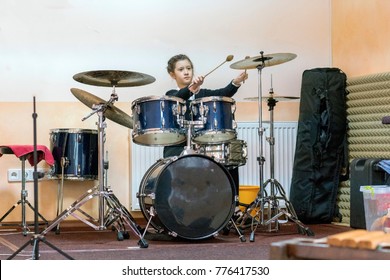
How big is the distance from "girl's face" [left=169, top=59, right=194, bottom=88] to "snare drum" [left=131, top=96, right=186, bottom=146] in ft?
2.25

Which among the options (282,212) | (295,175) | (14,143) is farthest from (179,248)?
(14,143)

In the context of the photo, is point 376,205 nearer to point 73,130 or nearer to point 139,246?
point 139,246

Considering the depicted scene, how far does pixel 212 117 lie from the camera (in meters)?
3.40

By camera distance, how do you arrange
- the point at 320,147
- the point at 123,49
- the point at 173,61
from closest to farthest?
the point at 173,61
the point at 320,147
the point at 123,49

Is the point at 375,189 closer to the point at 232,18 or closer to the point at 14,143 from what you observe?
the point at 232,18

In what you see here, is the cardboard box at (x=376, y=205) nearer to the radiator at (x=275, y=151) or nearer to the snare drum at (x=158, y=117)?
the snare drum at (x=158, y=117)

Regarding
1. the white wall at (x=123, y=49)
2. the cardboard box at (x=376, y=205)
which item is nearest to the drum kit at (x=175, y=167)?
the cardboard box at (x=376, y=205)

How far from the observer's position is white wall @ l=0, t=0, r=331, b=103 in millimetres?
4445

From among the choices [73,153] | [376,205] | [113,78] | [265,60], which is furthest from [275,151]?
[113,78]

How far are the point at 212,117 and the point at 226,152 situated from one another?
39 cm

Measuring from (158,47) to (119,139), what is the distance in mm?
735

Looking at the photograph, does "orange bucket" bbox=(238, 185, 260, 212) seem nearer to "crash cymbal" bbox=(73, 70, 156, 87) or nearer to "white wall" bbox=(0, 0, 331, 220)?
"white wall" bbox=(0, 0, 331, 220)

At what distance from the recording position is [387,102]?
164 inches

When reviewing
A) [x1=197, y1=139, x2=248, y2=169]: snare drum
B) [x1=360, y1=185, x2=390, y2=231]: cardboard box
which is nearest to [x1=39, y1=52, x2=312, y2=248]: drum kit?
[x1=197, y1=139, x2=248, y2=169]: snare drum
